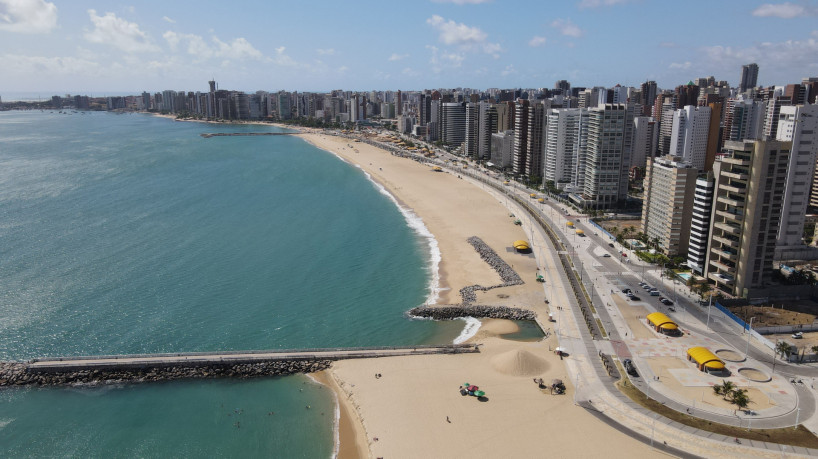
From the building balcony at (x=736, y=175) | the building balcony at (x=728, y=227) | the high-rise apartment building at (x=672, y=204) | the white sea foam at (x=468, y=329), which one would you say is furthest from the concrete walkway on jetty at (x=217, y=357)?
the high-rise apartment building at (x=672, y=204)

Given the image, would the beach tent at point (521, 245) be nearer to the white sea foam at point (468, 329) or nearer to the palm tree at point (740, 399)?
the white sea foam at point (468, 329)

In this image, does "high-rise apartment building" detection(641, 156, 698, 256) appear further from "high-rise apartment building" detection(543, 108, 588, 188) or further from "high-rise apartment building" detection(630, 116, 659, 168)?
"high-rise apartment building" detection(630, 116, 659, 168)

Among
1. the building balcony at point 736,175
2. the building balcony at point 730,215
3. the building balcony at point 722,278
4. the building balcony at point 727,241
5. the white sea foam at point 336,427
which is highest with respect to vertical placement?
the building balcony at point 736,175

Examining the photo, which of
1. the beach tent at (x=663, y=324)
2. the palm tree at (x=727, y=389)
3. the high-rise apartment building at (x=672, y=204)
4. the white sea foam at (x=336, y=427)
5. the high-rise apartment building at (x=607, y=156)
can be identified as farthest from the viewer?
the high-rise apartment building at (x=607, y=156)

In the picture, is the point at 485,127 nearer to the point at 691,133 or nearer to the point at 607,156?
the point at 691,133

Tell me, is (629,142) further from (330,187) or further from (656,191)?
(330,187)

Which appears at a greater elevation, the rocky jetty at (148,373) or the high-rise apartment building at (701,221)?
the high-rise apartment building at (701,221)
